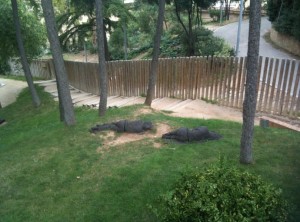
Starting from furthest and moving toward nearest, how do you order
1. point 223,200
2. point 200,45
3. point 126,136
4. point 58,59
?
1. point 200,45
2. point 58,59
3. point 126,136
4. point 223,200

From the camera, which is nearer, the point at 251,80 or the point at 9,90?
the point at 251,80

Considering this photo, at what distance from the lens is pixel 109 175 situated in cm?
551

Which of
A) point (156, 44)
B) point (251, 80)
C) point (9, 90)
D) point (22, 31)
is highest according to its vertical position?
point (251, 80)

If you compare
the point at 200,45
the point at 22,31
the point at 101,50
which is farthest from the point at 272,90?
the point at 22,31

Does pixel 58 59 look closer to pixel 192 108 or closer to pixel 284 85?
pixel 192 108

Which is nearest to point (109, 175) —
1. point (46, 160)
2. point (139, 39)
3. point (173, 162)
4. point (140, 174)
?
point (140, 174)

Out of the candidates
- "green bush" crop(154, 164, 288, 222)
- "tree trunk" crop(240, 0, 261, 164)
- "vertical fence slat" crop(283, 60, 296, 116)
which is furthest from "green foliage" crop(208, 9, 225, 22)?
"green bush" crop(154, 164, 288, 222)

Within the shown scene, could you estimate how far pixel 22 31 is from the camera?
1561 centimetres

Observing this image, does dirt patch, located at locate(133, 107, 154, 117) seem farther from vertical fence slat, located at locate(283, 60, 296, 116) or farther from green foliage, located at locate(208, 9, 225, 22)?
green foliage, located at locate(208, 9, 225, 22)

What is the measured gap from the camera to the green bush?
308cm

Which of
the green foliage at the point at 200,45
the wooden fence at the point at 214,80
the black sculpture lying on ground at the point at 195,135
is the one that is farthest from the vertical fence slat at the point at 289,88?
the green foliage at the point at 200,45

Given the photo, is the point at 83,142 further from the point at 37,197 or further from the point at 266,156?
the point at 266,156

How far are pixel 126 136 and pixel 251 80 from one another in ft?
11.1

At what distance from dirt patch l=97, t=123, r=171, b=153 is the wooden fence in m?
2.95
